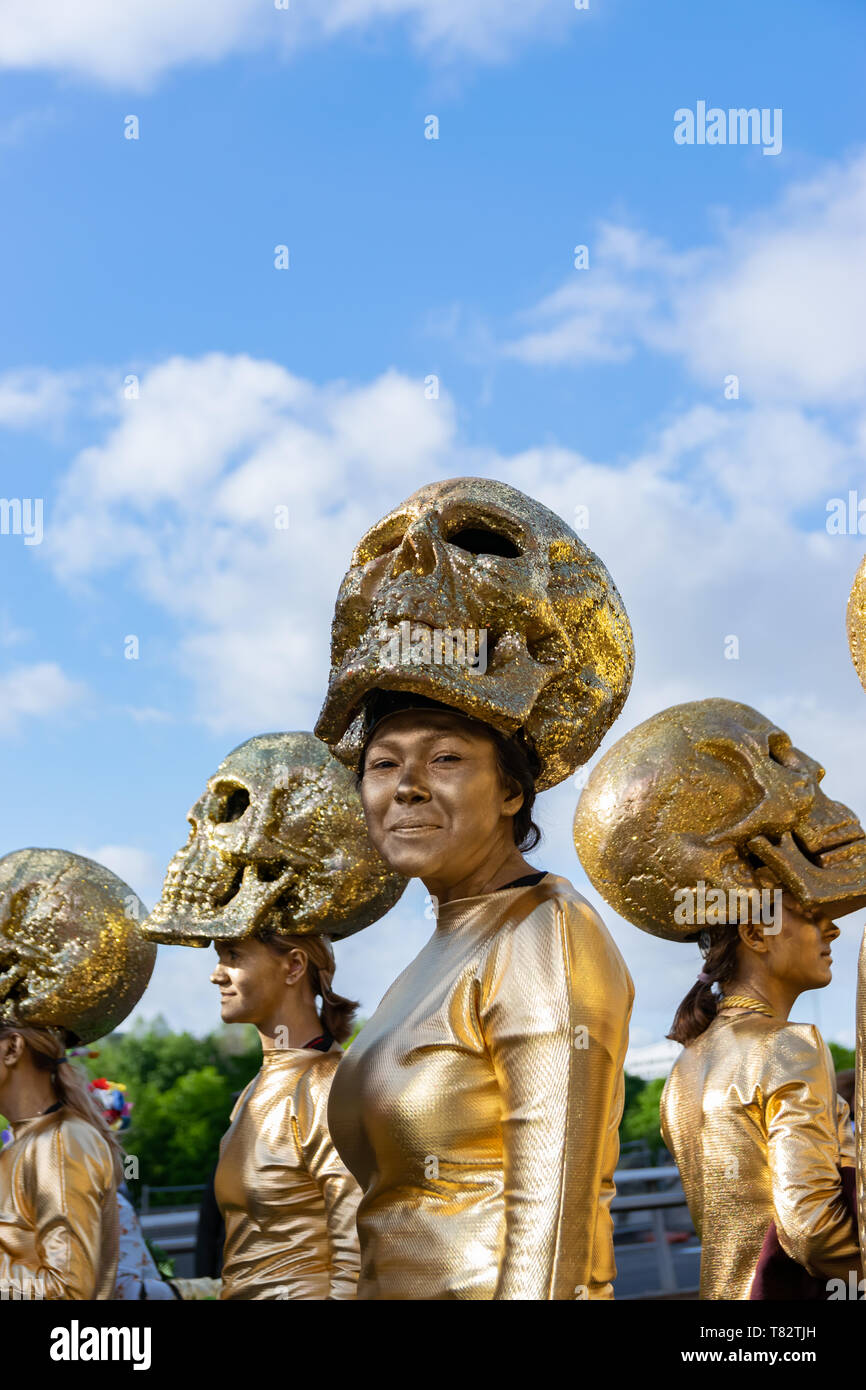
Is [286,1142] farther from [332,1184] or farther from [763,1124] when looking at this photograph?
Result: [763,1124]

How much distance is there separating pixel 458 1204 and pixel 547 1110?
26 centimetres

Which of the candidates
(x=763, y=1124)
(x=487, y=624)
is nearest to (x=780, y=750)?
(x=763, y=1124)

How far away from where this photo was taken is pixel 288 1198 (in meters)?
4.62

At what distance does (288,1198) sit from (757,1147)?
53.0 inches

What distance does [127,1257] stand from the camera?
6230mm

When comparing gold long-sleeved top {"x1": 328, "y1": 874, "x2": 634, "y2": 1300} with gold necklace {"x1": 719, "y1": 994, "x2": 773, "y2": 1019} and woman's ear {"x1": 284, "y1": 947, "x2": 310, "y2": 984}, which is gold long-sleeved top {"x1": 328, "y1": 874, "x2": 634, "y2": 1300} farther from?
woman's ear {"x1": 284, "y1": 947, "x2": 310, "y2": 984}

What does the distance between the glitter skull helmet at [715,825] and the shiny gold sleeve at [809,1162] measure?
508 mm

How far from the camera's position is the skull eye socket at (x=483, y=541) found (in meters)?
3.29

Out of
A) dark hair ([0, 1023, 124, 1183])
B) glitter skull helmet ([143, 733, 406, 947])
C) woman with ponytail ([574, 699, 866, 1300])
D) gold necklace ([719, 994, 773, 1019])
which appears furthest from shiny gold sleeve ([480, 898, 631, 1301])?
dark hair ([0, 1023, 124, 1183])

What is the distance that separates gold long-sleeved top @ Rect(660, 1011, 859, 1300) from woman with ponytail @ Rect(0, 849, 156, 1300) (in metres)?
1.84

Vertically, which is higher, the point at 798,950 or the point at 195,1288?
the point at 798,950

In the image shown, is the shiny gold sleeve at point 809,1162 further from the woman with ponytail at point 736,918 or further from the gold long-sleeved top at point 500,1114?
the gold long-sleeved top at point 500,1114
